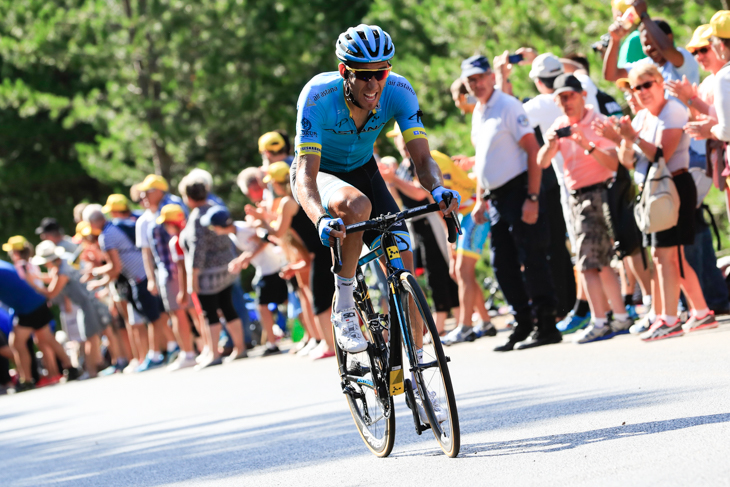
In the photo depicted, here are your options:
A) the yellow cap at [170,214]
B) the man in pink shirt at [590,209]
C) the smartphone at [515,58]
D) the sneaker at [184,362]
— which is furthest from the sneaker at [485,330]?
the yellow cap at [170,214]

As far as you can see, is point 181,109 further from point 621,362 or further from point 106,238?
point 621,362

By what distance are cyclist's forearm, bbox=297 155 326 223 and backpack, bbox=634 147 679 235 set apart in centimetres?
378

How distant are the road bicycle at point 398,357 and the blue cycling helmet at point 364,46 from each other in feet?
2.56

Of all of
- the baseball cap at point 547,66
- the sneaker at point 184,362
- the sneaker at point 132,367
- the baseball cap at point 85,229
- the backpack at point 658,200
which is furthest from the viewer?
the baseball cap at point 85,229

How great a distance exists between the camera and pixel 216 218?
508 inches

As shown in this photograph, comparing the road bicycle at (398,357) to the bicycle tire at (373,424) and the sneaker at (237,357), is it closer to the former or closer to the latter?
the bicycle tire at (373,424)

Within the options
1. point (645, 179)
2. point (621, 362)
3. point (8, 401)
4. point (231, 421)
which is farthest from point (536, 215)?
point (8, 401)

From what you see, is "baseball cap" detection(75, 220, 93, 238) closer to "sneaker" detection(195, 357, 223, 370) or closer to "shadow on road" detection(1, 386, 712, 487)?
"sneaker" detection(195, 357, 223, 370)

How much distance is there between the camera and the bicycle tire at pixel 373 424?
17.4 feet

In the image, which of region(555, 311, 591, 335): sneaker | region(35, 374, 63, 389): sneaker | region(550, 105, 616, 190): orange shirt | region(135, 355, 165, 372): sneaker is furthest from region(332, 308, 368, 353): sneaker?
region(35, 374, 63, 389): sneaker

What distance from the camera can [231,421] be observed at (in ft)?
26.2

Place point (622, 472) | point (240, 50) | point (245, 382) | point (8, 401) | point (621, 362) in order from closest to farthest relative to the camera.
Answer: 1. point (622, 472)
2. point (621, 362)
3. point (245, 382)
4. point (8, 401)
5. point (240, 50)

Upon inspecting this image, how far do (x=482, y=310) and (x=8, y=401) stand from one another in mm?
7210

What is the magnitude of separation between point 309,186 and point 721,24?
4.10 m
